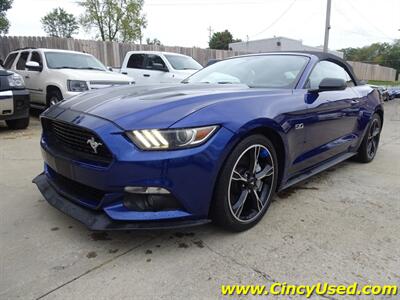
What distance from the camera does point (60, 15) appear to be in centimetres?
6144

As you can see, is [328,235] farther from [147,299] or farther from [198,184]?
[147,299]

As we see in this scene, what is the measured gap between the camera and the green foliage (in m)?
65.8

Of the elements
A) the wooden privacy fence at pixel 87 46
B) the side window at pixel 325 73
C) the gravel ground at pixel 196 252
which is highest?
the wooden privacy fence at pixel 87 46

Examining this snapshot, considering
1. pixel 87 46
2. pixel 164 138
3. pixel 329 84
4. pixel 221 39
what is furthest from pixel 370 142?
pixel 221 39

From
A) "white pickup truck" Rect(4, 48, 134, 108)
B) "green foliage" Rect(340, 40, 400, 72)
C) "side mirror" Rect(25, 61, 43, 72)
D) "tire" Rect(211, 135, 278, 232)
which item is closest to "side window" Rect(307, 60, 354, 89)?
"tire" Rect(211, 135, 278, 232)

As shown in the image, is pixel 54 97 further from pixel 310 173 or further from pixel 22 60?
pixel 310 173

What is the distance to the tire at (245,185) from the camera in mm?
2326

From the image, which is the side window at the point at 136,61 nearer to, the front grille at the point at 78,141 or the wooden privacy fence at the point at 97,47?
the wooden privacy fence at the point at 97,47

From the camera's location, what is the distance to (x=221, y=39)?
2432 inches

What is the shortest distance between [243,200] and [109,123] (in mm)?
1135

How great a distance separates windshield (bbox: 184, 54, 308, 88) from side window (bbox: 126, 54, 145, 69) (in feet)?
21.1

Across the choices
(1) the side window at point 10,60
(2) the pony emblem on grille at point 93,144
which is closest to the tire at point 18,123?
(1) the side window at point 10,60

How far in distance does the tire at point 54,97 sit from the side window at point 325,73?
17.3ft

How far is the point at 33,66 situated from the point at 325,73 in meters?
6.29
